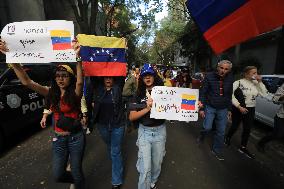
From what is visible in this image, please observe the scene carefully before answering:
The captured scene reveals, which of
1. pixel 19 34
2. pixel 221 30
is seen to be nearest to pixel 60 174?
pixel 19 34

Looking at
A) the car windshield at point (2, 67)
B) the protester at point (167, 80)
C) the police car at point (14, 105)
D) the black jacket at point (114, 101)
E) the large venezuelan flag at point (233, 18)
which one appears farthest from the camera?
the car windshield at point (2, 67)

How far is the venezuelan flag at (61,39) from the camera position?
345cm

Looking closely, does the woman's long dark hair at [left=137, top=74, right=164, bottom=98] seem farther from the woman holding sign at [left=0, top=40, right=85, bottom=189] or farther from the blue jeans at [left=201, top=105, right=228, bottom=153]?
the blue jeans at [left=201, top=105, right=228, bottom=153]

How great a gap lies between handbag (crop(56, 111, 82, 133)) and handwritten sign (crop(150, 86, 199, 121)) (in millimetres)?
960

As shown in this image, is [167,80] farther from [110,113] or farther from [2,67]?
[2,67]

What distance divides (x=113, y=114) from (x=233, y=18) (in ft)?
7.04

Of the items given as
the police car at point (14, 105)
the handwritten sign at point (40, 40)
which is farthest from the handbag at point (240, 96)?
the police car at point (14, 105)

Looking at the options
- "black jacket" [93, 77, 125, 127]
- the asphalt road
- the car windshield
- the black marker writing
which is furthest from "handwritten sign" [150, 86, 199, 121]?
the car windshield

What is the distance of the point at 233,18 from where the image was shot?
105 inches

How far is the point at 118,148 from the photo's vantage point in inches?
163

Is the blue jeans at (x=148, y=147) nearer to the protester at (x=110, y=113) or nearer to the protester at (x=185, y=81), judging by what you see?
the protester at (x=110, y=113)

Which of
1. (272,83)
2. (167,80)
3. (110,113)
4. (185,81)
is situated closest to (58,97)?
(110,113)

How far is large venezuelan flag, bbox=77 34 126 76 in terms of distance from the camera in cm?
419

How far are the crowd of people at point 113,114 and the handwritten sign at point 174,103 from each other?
11 centimetres
